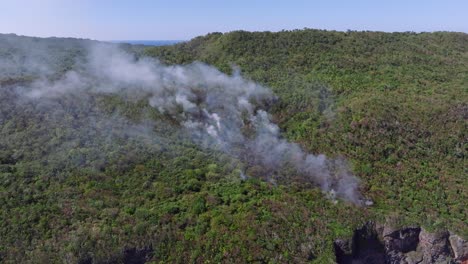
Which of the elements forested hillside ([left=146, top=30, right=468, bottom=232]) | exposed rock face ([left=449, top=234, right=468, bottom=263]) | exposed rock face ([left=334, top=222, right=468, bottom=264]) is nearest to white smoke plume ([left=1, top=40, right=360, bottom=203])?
forested hillside ([left=146, top=30, right=468, bottom=232])

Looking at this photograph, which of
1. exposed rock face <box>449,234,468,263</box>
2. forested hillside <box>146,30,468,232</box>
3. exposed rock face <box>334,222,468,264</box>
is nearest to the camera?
exposed rock face <box>449,234,468,263</box>

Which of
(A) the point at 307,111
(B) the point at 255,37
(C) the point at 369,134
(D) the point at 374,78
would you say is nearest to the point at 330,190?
(C) the point at 369,134

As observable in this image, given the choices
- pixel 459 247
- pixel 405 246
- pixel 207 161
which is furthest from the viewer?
pixel 207 161

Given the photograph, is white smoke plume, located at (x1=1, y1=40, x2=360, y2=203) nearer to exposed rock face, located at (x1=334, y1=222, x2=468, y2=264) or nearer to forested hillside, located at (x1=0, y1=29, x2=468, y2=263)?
forested hillside, located at (x1=0, y1=29, x2=468, y2=263)

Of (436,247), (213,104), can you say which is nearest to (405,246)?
(436,247)

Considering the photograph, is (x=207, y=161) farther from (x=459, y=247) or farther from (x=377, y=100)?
(x=377, y=100)

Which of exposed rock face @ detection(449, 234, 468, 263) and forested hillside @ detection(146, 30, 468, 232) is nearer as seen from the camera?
exposed rock face @ detection(449, 234, 468, 263)

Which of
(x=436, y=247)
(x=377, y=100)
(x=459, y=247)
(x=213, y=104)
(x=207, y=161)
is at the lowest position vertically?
(x=436, y=247)

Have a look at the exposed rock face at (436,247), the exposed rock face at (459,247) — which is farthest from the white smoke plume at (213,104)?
the exposed rock face at (459,247)
